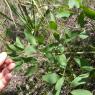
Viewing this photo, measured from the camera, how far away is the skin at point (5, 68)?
1.36 m

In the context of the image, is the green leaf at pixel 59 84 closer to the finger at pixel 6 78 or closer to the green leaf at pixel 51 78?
the green leaf at pixel 51 78

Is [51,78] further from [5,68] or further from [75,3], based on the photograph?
[75,3]

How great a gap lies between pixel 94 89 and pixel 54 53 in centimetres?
40

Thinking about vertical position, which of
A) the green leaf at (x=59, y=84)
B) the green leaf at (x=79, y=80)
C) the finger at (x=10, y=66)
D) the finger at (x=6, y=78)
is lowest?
the green leaf at (x=79, y=80)

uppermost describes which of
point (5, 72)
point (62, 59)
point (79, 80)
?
point (5, 72)

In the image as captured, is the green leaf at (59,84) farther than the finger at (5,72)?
Yes

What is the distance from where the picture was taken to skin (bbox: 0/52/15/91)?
4.45 feet

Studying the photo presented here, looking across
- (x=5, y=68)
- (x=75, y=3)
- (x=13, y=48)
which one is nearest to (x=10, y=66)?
(x=5, y=68)

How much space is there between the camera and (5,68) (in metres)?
1.38

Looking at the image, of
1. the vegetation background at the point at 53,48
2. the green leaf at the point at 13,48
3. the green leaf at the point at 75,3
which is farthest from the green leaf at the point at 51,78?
the green leaf at the point at 75,3

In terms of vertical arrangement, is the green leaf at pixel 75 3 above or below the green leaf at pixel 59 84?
above

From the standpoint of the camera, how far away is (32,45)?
5.06 feet

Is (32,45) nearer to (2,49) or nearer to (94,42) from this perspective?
(94,42)

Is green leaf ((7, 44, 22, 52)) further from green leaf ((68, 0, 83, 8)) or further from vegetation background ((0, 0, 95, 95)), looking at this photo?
green leaf ((68, 0, 83, 8))
